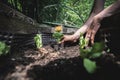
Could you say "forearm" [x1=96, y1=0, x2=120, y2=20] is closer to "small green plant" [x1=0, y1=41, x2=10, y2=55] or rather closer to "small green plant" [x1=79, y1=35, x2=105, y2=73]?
"small green plant" [x1=79, y1=35, x2=105, y2=73]

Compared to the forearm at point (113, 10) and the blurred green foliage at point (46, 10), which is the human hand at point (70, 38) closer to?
the forearm at point (113, 10)

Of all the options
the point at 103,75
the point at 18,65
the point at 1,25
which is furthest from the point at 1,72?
the point at 1,25

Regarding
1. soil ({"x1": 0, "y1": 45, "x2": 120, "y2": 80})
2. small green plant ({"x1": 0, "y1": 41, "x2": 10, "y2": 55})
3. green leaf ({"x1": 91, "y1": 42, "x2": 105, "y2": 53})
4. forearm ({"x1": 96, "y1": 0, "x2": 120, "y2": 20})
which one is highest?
forearm ({"x1": 96, "y1": 0, "x2": 120, "y2": 20})

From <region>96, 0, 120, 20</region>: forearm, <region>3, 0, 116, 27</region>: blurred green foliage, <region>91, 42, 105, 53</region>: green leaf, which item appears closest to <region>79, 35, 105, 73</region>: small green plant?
<region>91, 42, 105, 53</region>: green leaf

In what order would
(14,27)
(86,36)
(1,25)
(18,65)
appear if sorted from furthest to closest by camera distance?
(14,27) → (1,25) → (86,36) → (18,65)

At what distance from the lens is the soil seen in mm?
2322

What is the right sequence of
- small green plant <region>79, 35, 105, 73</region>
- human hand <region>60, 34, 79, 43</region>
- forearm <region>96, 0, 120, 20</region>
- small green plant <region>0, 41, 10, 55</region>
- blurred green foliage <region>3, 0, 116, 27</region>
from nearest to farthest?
small green plant <region>79, 35, 105, 73</region>
forearm <region>96, 0, 120, 20</region>
small green plant <region>0, 41, 10, 55</region>
human hand <region>60, 34, 79, 43</region>
blurred green foliage <region>3, 0, 116, 27</region>

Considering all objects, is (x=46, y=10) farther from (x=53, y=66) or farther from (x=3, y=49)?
(x=53, y=66)

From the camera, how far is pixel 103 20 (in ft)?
8.45

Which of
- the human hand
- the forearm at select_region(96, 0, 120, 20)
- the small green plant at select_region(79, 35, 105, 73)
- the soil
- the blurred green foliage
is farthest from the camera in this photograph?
the blurred green foliage

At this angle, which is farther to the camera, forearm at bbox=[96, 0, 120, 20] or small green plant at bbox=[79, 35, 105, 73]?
forearm at bbox=[96, 0, 120, 20]

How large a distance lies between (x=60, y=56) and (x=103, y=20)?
0.67 metres

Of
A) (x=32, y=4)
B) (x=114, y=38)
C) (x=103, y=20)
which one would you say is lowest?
(x=114, y=38)

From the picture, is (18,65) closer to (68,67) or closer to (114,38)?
(68,67)
